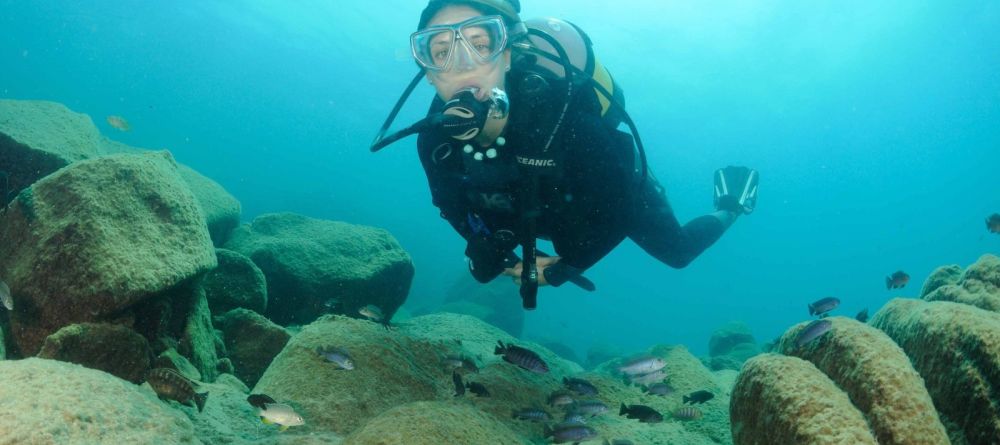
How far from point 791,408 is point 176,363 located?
467 cm

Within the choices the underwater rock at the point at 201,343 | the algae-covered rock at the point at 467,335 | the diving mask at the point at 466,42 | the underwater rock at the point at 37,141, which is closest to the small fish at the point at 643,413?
the algae-covered rock at the point at 467,335

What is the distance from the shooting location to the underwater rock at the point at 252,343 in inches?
213

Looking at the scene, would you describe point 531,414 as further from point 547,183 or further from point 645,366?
point 547,183

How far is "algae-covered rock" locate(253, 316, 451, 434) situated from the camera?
3492 millimetres

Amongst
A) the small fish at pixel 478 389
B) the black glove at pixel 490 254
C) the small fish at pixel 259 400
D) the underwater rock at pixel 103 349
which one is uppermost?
the black glove at pixel 490 254

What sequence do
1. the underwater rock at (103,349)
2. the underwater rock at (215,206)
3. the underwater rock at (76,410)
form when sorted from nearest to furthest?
the underwater rock at (76,410) < the underwater rock at (103,349) < the underwater rock at (215,206)

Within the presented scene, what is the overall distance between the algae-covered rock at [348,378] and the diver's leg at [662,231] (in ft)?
11.7

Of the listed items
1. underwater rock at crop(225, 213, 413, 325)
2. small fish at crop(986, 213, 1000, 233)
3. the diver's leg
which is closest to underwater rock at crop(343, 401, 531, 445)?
the diver's leg

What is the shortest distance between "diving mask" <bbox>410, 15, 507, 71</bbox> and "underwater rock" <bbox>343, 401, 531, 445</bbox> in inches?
138

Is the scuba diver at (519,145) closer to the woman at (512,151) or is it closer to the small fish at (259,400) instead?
the woman at (512,151)

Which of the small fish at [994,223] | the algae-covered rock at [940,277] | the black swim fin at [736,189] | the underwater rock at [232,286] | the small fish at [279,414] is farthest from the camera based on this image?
the black swim fin at [736,189]

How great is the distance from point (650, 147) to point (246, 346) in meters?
66.9

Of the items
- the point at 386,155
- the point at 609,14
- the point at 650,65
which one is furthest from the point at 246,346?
the point at 386,155

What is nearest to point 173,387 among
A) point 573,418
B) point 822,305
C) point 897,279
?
point 573,418
